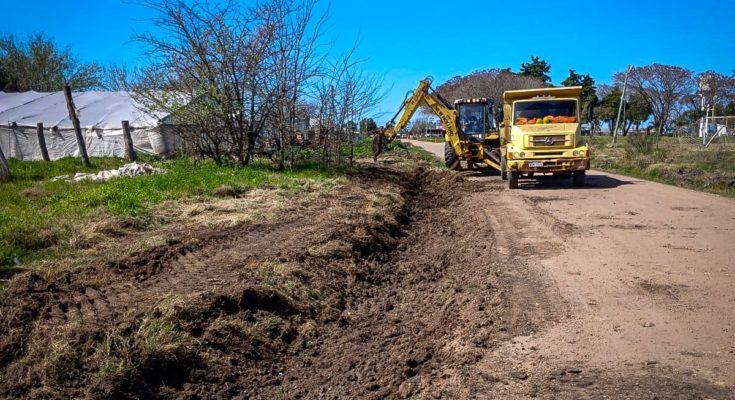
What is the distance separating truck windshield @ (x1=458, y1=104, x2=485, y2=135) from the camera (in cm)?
2117

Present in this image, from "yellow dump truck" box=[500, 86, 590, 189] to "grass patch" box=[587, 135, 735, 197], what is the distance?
340 centimetres

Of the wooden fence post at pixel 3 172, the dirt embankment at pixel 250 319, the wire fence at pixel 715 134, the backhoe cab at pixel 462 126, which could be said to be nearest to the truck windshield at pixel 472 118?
the backhoe cab at pixel 462 126

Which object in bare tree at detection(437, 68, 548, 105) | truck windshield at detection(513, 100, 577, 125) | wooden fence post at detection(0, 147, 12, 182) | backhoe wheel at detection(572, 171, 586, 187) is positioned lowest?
backhoe wheel at detection(572, 171, 586, 187)

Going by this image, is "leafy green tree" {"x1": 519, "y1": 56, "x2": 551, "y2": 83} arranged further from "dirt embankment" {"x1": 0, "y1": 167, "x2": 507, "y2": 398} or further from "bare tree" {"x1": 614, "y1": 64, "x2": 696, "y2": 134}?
"dirt embankment" {"x1": 0, "y1": 167, "x2": 507, "y2": 398}

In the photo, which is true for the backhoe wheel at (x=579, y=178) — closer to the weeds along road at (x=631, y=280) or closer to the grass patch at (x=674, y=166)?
the weeds along road at (x=631, y=280)

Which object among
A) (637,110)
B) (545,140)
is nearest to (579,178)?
(545,140)

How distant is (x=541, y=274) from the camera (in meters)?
6.60

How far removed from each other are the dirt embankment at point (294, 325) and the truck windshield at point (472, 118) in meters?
13.2

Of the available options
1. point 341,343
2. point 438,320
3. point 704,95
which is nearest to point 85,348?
point 341,343

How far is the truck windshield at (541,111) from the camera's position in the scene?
15.8 meters

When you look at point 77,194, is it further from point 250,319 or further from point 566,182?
point 566,182

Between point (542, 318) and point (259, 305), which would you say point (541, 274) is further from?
point (259, 305)

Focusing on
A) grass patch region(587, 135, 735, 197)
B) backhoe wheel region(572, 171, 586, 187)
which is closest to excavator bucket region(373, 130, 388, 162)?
grass patch region(587, 135, 735, 197)

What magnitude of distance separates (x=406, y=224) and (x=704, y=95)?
175ft
